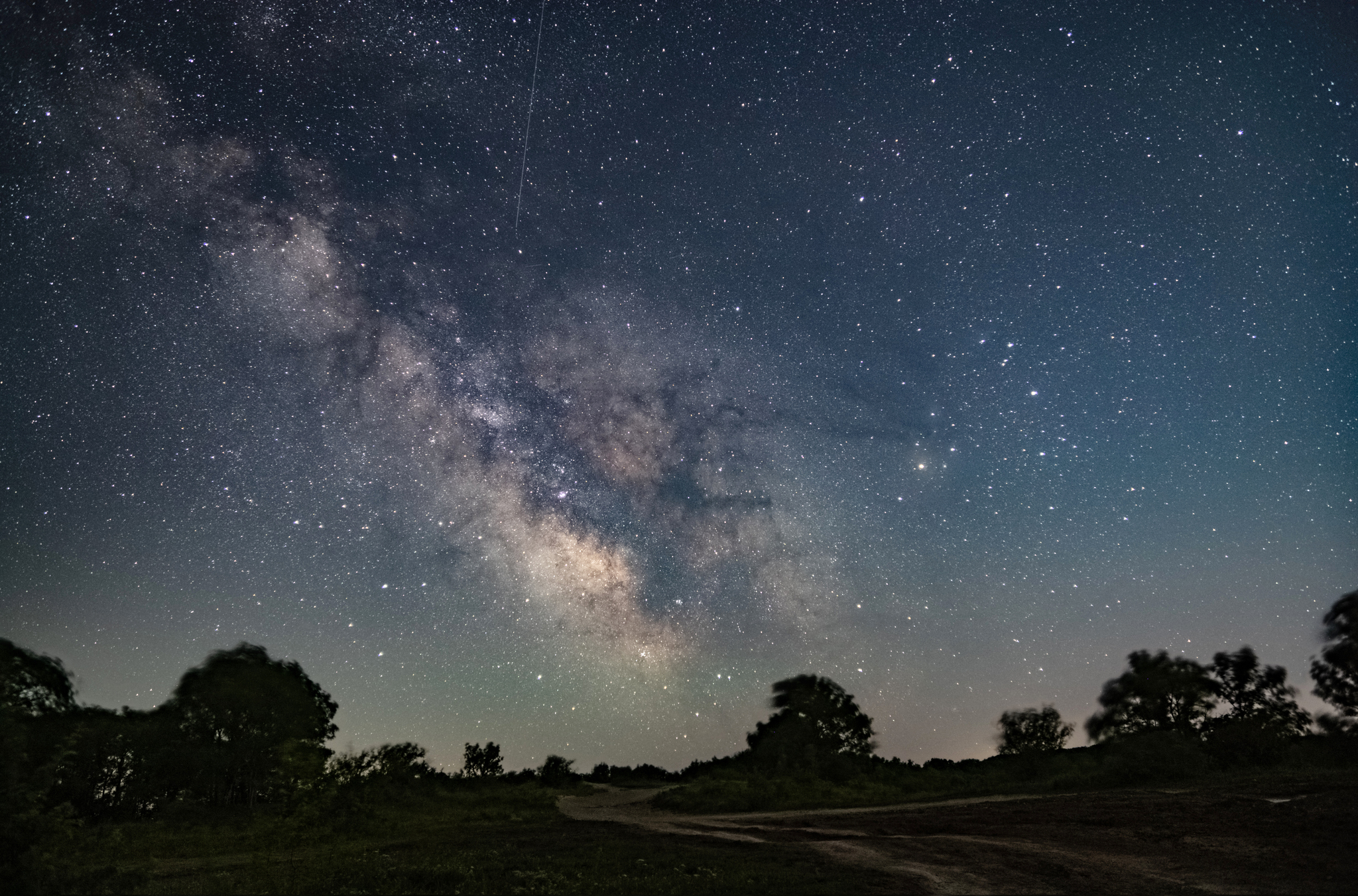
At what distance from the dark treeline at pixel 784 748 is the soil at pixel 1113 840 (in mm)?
11846

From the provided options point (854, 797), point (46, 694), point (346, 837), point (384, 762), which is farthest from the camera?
point (854, 797)

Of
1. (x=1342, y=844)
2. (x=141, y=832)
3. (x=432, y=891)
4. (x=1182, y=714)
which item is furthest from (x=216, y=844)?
(x=1182, y=714)

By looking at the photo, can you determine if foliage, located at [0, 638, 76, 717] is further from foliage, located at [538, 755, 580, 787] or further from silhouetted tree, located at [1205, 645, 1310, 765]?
foliage, located at [538, 755, 580, 787]

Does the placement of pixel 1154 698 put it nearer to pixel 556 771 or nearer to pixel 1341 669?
pixel 1341 669

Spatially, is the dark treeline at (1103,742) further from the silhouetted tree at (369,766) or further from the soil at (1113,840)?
the silhouetted tree at (369,766)

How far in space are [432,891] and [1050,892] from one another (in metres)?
12.7

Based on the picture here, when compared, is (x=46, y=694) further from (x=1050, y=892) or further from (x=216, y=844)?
(x=1050, y=892)

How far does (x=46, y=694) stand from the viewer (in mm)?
16484

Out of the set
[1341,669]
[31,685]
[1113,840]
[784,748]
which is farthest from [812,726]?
[31,685]

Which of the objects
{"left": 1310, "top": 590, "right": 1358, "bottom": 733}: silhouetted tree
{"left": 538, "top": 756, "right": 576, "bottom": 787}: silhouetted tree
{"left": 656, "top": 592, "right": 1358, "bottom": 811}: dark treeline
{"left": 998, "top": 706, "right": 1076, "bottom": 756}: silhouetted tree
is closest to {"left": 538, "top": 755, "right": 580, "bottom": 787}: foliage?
{"left": 538, "top": 756, "right": 576, "bottom": 787}: silhouetted tree

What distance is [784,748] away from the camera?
68.2 metres

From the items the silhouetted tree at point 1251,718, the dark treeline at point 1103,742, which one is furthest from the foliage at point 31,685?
the silhouetted tree at point 1251,718

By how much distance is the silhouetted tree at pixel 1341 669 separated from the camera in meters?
37.6

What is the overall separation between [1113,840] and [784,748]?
170 feet
